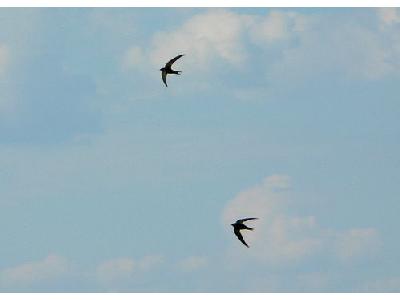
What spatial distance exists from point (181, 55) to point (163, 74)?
19199 millimetres

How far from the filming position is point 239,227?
146 meters

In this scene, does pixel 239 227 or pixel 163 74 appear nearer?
pixel 239 227

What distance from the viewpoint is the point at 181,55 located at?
142000 mm

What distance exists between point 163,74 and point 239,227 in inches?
1005

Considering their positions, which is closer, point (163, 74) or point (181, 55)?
point (181, 55)

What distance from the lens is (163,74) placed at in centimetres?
16100

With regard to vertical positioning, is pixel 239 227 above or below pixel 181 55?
below

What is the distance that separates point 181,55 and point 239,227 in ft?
69.2

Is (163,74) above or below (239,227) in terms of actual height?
above
